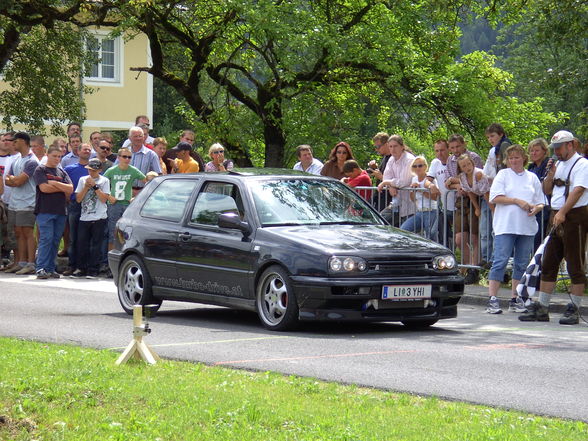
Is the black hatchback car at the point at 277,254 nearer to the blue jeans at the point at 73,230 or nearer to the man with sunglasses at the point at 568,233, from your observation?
the man with sunglasses at the point at 568,233

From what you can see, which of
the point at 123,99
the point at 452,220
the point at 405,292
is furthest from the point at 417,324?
the point at 123,99

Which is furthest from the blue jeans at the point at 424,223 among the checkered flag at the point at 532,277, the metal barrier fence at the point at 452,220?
the checkered flag at the point at 532,277

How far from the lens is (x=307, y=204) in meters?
12.9

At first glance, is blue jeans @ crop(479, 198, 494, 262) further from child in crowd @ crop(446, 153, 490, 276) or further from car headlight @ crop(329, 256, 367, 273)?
car headlight @ crop(329, 256, 367, 273)

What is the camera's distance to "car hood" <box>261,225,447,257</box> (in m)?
11.7

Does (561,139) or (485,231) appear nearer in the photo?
(561,139)

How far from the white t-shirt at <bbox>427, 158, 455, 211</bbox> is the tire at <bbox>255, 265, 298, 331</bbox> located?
5.57 metres

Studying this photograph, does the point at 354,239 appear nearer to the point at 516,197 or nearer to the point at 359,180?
the point at 516,197

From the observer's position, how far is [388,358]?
9.95m

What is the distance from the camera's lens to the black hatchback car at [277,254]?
11.6 metres

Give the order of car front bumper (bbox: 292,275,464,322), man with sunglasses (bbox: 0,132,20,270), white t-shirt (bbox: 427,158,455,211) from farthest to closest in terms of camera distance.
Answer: man with sunglasses (bbox: 0,132,20,270)
white t-shirt (bbox: 427,158,455,211)
car front bumper (bbox: 292,275,464,322)

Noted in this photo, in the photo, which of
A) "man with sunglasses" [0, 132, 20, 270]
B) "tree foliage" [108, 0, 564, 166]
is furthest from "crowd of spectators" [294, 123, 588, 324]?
"tree foliage" [108, 0, 564, 166]

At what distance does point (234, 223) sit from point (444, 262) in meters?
2.20

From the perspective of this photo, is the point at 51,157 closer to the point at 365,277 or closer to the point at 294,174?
the point at 294,174
